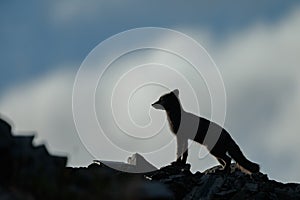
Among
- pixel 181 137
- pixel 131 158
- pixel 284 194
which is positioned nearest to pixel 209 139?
pixel 181 137

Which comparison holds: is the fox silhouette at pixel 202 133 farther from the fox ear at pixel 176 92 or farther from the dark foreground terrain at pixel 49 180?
the dark foreground terrain at pixel 49 180

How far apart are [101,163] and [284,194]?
6294 millimetres

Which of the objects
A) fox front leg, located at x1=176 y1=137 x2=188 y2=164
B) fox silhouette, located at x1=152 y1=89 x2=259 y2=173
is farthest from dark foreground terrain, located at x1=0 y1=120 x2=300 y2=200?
fox silhouette, located at x1=152 y1=89 x2=259 y2=173

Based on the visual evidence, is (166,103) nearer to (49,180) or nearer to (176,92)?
(176,92)

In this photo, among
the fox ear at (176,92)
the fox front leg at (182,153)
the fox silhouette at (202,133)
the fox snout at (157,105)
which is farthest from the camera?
the fox ear at (176,92)

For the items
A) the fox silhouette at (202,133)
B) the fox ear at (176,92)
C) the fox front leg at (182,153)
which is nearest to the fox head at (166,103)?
the fox silhouette at (202,133)

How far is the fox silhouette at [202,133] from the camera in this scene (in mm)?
22688

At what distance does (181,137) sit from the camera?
74.2 feet

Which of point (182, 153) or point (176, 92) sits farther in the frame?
point (176, 92)

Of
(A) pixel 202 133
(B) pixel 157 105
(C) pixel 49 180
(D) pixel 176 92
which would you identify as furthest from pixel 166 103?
(C) pixel 49 180

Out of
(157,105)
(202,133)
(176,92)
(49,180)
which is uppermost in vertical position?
(176,92)

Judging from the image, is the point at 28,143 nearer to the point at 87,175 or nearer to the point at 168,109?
the point at 87,175

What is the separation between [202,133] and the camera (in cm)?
2302

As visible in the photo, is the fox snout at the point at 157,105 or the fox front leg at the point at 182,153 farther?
the fox snout at the point at 157,105
